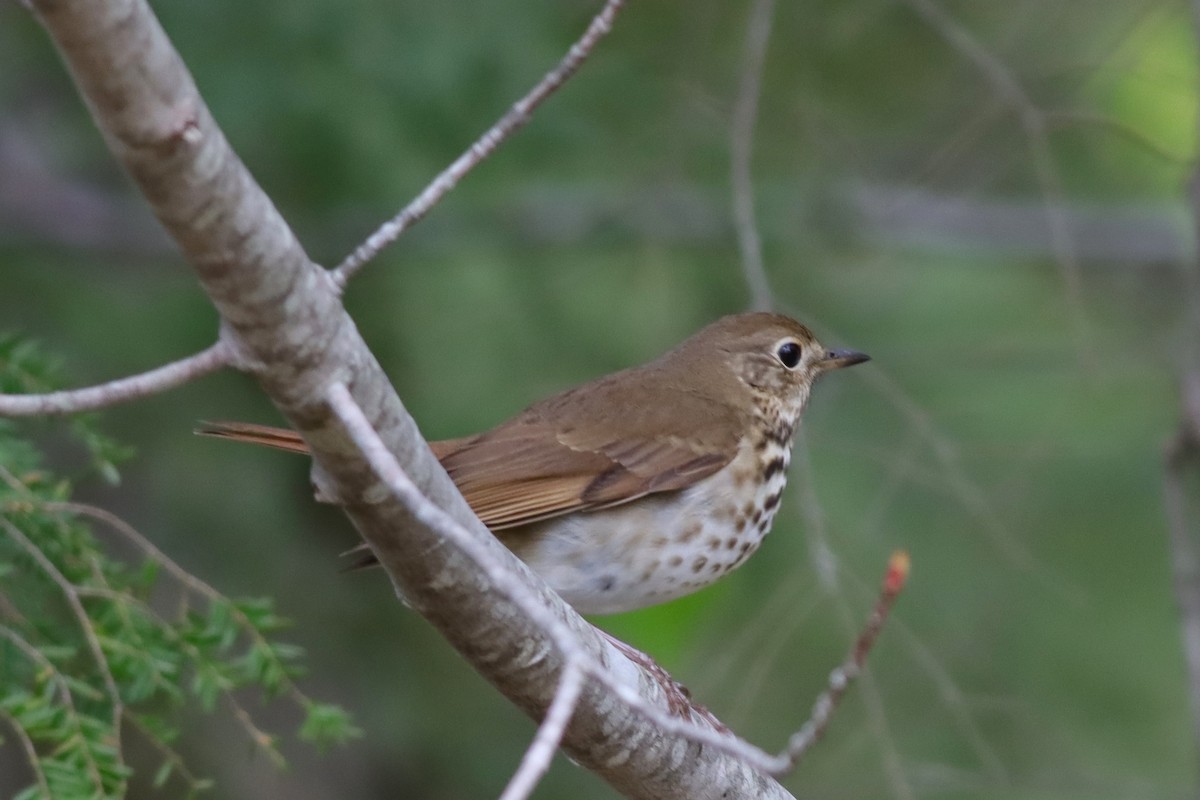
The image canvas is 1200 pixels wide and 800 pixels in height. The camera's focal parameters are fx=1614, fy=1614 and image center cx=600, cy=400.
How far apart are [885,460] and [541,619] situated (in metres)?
2.67

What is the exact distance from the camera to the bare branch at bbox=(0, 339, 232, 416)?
74.6 inches

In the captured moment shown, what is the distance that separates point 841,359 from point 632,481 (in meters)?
0.82

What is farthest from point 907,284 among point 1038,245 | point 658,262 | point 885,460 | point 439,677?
point 439,677

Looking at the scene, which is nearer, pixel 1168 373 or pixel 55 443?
pixel 1168 373

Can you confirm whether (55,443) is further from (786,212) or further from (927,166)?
(927,166)

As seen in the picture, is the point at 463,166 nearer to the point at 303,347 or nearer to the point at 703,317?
the point at 303,347

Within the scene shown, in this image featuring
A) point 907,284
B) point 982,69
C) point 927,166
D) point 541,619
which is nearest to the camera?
point 541,619

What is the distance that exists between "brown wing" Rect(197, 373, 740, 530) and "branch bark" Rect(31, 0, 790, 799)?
836mm

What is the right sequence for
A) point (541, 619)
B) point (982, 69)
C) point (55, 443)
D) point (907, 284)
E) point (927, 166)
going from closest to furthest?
point (541, 619), point (982, 69), point (927, 166), point (55, 443), point (907, 284)

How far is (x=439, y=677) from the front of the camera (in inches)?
206

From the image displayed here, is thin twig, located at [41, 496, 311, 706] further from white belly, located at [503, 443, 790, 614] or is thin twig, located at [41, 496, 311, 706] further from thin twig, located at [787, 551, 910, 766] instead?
thin twig, located at [787, 551, 910, 766]

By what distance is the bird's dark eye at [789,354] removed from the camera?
13.7 feet

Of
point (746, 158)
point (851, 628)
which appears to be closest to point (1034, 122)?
point (746, 158)

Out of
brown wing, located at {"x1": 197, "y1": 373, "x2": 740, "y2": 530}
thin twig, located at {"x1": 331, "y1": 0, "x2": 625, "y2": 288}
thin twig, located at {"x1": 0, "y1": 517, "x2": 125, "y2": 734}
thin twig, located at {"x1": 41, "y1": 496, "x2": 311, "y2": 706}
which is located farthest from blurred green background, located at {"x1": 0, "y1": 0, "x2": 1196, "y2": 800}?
thin twig, located at {"x1": 331, "y1": 0, "x2": 625, "y2": 288}
